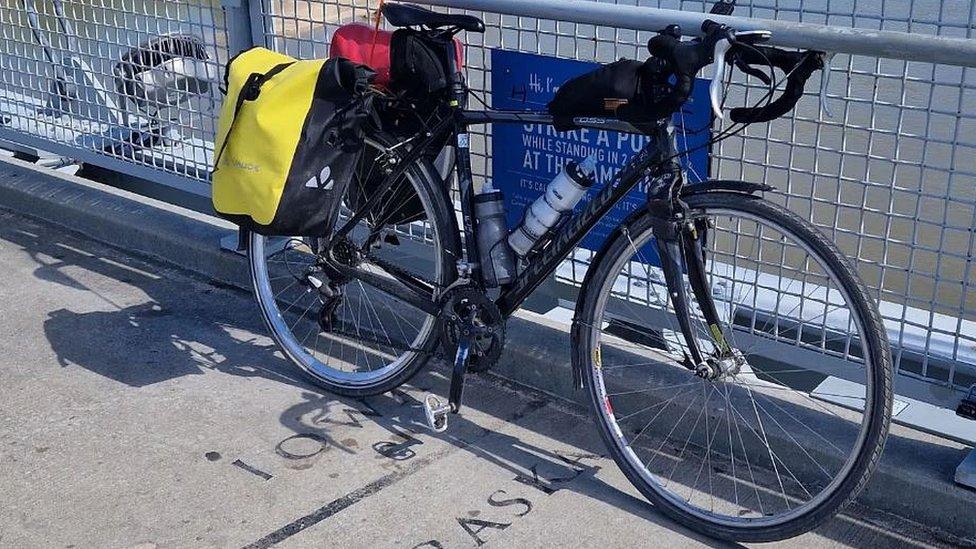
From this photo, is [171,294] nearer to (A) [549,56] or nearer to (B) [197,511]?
(B) [197,511]

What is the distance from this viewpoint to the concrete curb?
10.2ft

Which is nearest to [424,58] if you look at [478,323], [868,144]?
[478,323]

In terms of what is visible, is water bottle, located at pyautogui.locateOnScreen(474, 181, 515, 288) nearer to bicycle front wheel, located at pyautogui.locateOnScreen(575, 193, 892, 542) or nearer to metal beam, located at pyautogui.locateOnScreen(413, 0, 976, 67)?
bicycle front wheel, located at pyautogui.locateOnScreen(575, 193, 892, 542)

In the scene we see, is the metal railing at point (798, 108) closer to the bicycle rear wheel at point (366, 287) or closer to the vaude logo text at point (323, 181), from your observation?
the bicycle rear wheel at point (366, 287)

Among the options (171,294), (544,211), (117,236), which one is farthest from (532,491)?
(117,236)

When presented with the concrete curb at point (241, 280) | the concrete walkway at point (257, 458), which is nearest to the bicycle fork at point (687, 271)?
the concrete walkway at point (257, 458)

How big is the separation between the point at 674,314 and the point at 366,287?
4.33 ft

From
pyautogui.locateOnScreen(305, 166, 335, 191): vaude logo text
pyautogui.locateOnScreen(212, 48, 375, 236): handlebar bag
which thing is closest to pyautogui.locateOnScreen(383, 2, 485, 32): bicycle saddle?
pyautogui.locateOnScreen(212, 48, 375, 236): handlebar bag

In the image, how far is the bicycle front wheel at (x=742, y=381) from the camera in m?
2.86

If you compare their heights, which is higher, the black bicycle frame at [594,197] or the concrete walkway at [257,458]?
the black bicycle frame at [594,197]

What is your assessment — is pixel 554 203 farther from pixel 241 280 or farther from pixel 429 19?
pixel 241 280

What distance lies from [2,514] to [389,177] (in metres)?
1.47

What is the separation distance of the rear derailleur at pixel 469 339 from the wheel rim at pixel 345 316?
225 mm

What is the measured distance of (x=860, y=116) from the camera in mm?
6023
